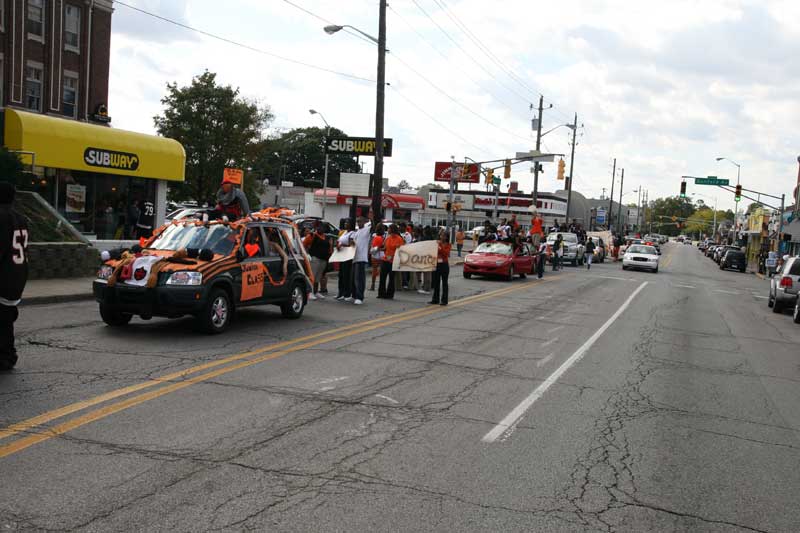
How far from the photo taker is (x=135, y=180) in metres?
24.7

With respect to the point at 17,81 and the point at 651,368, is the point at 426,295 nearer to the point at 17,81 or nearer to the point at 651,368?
the point at 651,368

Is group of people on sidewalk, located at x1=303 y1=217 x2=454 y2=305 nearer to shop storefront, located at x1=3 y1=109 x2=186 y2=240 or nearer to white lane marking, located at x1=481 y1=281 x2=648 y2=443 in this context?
white lane marking, located at x1=481 y1=281 x2=648 y2=443

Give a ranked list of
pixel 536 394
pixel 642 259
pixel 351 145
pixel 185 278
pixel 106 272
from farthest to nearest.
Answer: pixel 642 259 → pixel 351 145 → pixel 106 272 → pixel 185 278 → pixel 536 394

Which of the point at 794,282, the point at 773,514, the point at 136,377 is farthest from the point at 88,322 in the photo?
the point at 794,282

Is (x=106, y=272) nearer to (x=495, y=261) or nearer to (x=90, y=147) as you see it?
(x=90, y=147)

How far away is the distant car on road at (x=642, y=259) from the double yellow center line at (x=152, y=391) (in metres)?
30.3

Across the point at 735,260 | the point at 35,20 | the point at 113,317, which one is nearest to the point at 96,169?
the point at 35,20

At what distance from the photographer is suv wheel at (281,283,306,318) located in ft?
42.9

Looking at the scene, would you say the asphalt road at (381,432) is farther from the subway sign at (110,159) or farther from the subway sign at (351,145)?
the subway sign at (351,145)

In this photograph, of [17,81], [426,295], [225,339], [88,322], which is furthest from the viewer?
[17,81]

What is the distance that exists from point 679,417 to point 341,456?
3.99 m

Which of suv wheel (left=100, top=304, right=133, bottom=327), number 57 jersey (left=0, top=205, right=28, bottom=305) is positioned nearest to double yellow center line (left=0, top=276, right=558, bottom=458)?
number 57 jersey (left=0, top=205, right=28, bottom=305)

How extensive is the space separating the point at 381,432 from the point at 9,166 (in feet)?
49.0

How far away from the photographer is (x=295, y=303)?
522 inches
